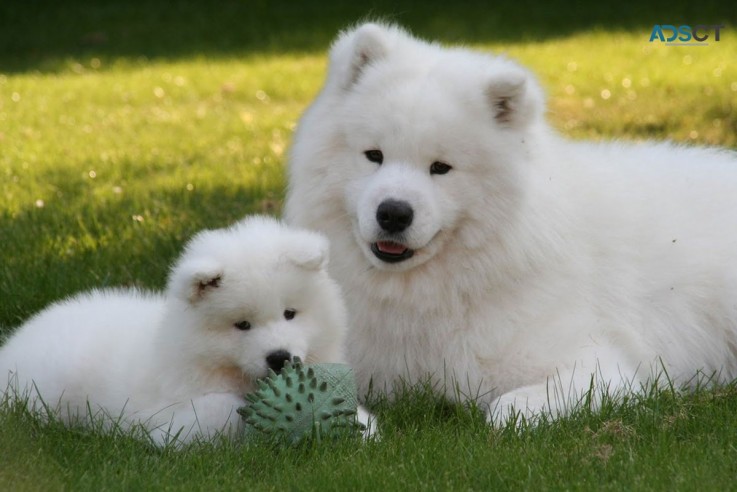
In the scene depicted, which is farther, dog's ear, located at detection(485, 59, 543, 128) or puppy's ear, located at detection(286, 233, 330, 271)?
dog's ear, located at detection(485, 59, 543, 128)

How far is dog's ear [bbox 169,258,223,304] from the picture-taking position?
3762mm

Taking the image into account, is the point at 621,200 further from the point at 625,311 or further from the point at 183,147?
the point at 183,147

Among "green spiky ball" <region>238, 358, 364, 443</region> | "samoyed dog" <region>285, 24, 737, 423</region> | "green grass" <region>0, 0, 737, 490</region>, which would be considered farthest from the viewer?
"samoyed dog" <region>285, 24, 737, 423</region>

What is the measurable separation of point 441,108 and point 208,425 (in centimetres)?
149

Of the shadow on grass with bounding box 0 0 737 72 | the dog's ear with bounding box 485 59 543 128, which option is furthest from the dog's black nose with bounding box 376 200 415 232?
the shadow on grass with bounding box 0 0 737 72

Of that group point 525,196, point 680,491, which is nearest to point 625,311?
point 525,196

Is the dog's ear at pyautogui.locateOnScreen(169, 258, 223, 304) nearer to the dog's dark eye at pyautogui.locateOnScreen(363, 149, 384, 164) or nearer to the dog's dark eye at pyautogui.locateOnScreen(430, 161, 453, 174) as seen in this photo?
the dog's dark eye at pyautogui.locateOnScreen(363, 149, 384, 164)

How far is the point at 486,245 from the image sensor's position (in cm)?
438

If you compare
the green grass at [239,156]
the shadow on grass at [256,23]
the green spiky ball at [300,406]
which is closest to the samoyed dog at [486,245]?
the green grass at [239,156]

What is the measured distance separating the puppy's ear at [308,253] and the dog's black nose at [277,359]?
1.05ft

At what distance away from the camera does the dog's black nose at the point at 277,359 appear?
3.83m

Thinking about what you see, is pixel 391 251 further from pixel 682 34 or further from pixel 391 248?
pixel 682 34

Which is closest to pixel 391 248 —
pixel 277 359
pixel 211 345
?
pixel 277 359

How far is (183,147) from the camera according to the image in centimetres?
950
